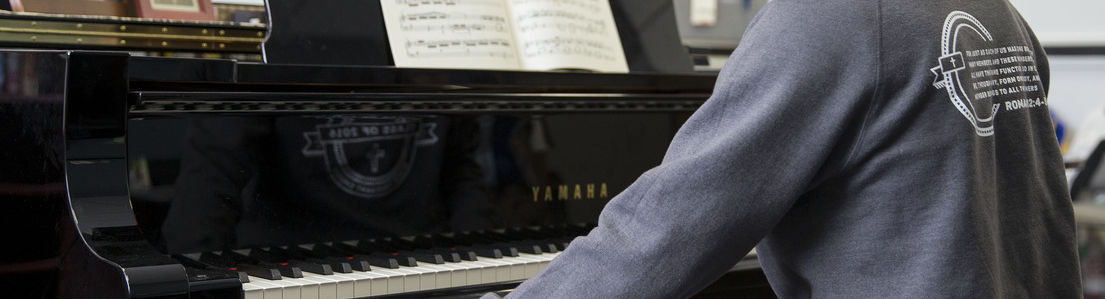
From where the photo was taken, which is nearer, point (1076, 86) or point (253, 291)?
point (253, 291)

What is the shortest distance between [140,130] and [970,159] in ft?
4.02

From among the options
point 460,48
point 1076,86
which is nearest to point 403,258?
point 460,48

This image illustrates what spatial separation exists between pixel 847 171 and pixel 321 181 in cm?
102

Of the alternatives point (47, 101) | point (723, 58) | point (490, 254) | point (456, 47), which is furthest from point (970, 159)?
point (723, 58)

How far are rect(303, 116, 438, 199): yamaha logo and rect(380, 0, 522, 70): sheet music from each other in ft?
0.43

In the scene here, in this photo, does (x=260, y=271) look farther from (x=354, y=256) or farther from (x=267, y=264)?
(x=354, y=256)

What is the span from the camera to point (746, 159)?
0.93 meters

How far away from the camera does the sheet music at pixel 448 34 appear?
183 cm

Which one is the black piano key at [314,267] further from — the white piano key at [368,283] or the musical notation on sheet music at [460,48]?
the musical notation on sheet music at [460,48]

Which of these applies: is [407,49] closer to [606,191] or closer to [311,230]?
[311,230]

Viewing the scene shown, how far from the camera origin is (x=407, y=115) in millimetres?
1791

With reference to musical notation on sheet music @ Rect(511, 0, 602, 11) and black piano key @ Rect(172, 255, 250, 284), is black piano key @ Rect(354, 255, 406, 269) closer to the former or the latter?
black piano key @ Rect(172, 255, 250, 284)

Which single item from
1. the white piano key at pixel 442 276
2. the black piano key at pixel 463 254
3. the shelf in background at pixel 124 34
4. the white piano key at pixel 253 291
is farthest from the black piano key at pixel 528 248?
the shelf in background at pixel 124 34

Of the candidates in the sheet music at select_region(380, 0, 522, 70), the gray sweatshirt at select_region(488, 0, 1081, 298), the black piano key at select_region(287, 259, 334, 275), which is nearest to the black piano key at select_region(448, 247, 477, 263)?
the black piano key at select_region(287, 259, 334, 275)
